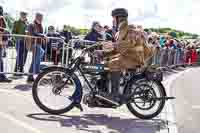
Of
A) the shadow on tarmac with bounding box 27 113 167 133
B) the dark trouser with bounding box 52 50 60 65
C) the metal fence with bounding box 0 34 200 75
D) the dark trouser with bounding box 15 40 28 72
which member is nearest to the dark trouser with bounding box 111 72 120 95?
the shadow on tarmac with bounding box 27 113 167 133

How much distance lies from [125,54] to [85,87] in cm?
90

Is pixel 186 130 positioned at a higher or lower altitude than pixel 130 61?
lower

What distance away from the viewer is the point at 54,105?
9.26 metres

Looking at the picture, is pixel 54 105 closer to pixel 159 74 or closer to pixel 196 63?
pixel 159 74

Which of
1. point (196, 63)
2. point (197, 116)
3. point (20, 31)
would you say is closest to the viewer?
point (197, 116)

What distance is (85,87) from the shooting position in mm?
9250

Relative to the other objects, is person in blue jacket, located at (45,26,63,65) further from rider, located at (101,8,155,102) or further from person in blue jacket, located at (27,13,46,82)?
rider, located at (101,8,155,102)

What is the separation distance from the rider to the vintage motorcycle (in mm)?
128

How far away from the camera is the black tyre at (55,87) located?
9.07 m

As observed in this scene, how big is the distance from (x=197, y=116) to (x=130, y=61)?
1.91 m

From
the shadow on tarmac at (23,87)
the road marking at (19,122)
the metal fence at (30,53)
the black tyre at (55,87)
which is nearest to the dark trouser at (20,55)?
the metal fence at (30,53)

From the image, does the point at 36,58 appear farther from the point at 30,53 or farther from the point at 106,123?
the point at 106,123

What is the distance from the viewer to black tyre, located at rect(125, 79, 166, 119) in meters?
9.31

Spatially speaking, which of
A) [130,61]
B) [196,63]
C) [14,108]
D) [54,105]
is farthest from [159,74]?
[196,63]
